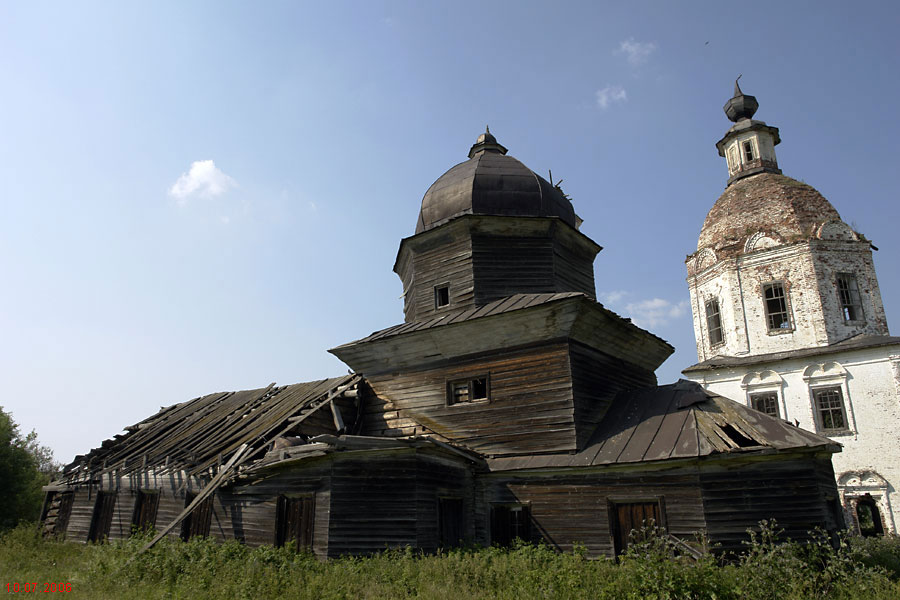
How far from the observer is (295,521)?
12289mm

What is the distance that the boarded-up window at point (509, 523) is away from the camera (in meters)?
12.9

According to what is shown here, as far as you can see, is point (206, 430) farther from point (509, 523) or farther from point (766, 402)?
point (766, 402)

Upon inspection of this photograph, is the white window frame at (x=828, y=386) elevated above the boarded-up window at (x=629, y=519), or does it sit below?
above

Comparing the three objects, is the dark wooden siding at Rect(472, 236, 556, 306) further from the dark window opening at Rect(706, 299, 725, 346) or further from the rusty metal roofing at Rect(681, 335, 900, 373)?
the dark window opening at Rect(706, 299, 725, 346)

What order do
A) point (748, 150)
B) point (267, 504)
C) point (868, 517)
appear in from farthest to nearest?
point (748, 150) → point (868, 517) → point (267, 504)

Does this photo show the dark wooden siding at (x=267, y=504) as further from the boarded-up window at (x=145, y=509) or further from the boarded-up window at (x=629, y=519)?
the boarded-up window at (x=629, y=519)

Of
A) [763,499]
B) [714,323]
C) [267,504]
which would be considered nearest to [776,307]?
[714,323]

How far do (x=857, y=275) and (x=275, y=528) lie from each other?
86.6 feet

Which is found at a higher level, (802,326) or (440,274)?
(802,326)

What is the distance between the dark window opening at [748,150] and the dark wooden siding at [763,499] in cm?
2514

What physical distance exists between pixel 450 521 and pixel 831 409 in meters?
18.5

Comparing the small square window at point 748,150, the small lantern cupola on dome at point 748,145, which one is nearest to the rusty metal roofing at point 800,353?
the small lantern cupola on dome at point 748,145

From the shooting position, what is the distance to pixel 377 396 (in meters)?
16.1

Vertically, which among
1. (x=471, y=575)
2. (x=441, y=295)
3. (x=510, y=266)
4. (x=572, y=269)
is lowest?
(x=471, y=575)
